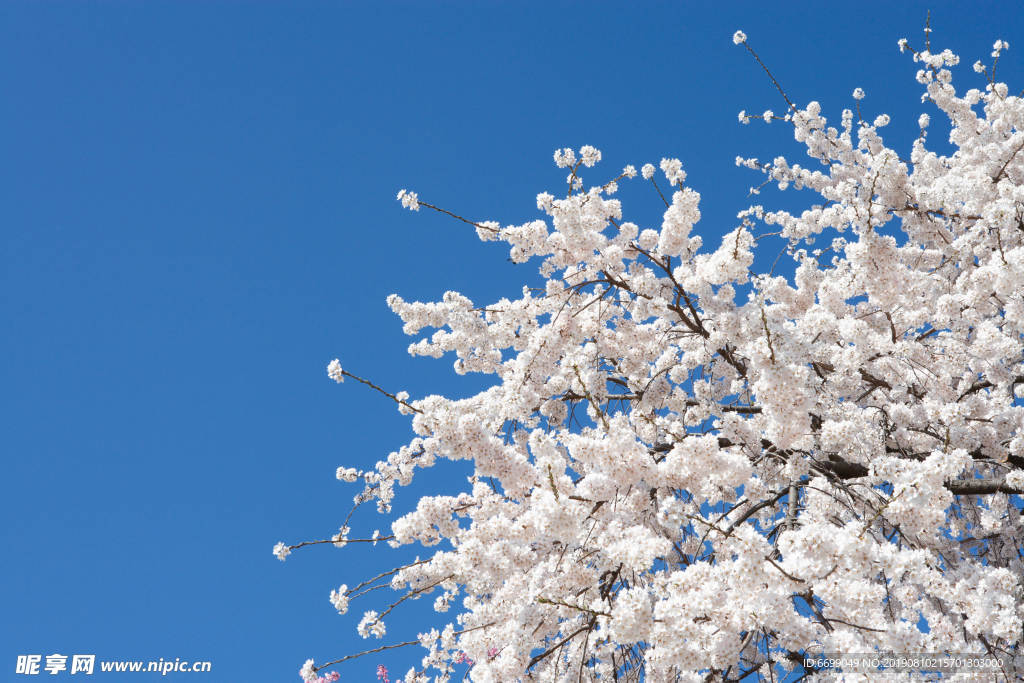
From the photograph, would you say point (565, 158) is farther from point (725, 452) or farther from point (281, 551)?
point (281, 551)

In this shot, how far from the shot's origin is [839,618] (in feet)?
12.8

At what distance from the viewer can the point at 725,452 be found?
15.2 ft

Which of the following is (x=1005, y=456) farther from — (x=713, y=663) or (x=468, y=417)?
(x=468, y=417)

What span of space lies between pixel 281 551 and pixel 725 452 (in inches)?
142

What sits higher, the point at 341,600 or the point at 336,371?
the point at 336,371

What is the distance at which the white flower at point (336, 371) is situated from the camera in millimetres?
5520

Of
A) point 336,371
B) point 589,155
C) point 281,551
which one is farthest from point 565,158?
point 281,551

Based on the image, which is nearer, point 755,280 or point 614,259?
point 614,259

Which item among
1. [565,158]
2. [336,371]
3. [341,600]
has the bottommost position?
[341,600]

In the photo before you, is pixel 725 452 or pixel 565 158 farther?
pixel 565 158

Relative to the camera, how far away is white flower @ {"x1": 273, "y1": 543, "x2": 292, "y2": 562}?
6.03 metres

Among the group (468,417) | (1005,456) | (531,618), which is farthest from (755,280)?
(531,618)

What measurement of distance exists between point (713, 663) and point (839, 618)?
0.70 metres

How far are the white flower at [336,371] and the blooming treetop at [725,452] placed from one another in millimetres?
27
